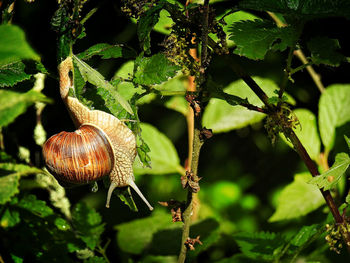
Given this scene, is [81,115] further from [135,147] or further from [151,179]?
[151,179]

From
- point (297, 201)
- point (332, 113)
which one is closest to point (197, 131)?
point (297, 201)

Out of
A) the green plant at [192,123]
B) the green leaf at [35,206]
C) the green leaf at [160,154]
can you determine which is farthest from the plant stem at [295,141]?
the green leaf at [35,206]

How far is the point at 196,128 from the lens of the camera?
1.06m

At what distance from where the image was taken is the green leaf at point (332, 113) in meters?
1.70

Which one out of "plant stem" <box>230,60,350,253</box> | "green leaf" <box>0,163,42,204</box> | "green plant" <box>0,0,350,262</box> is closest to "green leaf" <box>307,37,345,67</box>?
"green plant" <box>0,0,350,262</box>

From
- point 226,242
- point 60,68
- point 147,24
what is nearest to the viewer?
point 147,24

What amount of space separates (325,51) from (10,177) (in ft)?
4.03

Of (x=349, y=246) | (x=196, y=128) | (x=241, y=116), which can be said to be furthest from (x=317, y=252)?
(x=196, y=128)

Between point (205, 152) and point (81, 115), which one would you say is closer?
point (81, 115)

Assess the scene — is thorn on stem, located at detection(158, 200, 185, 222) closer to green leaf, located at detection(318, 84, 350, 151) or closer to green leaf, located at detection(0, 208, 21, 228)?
green leaf, located at detection(0, 208, 21, 228)

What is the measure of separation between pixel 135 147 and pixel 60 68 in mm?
328

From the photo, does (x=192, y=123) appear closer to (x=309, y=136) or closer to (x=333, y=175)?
(x=309, y=136)

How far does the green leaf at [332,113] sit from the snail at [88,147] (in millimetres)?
881

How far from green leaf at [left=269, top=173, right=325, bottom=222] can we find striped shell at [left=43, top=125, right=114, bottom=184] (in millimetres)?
780
